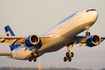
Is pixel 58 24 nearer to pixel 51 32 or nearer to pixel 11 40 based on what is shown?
pixel 51 32

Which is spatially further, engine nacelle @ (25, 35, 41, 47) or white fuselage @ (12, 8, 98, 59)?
engine nacelle @ (25, 35, 41, 47)

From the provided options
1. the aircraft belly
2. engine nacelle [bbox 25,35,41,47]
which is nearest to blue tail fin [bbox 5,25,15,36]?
the aircraft belly

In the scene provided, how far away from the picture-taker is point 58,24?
38156mm

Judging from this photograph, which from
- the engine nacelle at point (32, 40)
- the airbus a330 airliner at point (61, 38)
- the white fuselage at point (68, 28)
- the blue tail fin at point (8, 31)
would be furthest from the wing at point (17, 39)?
the blue tail fin at point (8, 31)

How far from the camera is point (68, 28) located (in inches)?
1420

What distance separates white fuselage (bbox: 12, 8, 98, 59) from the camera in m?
34.9

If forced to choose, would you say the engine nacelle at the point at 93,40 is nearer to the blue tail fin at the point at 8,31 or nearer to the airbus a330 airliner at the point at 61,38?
the airbus a330 airliner at the point at 61,38

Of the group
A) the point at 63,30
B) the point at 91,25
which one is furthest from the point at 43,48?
the point at 91,25

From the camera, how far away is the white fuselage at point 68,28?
34.9m

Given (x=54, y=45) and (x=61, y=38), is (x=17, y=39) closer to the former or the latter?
(x=54, y=45)

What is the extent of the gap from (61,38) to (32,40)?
486 cm

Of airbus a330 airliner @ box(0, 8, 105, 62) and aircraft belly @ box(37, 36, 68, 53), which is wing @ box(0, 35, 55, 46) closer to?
airbus a330 airliner @ box(0, 8, 105, 62)

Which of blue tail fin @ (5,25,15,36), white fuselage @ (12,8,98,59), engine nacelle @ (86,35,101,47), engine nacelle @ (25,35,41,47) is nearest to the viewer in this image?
white fuselage @ (12,8,98,59)

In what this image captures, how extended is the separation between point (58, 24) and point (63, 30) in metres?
2.02
